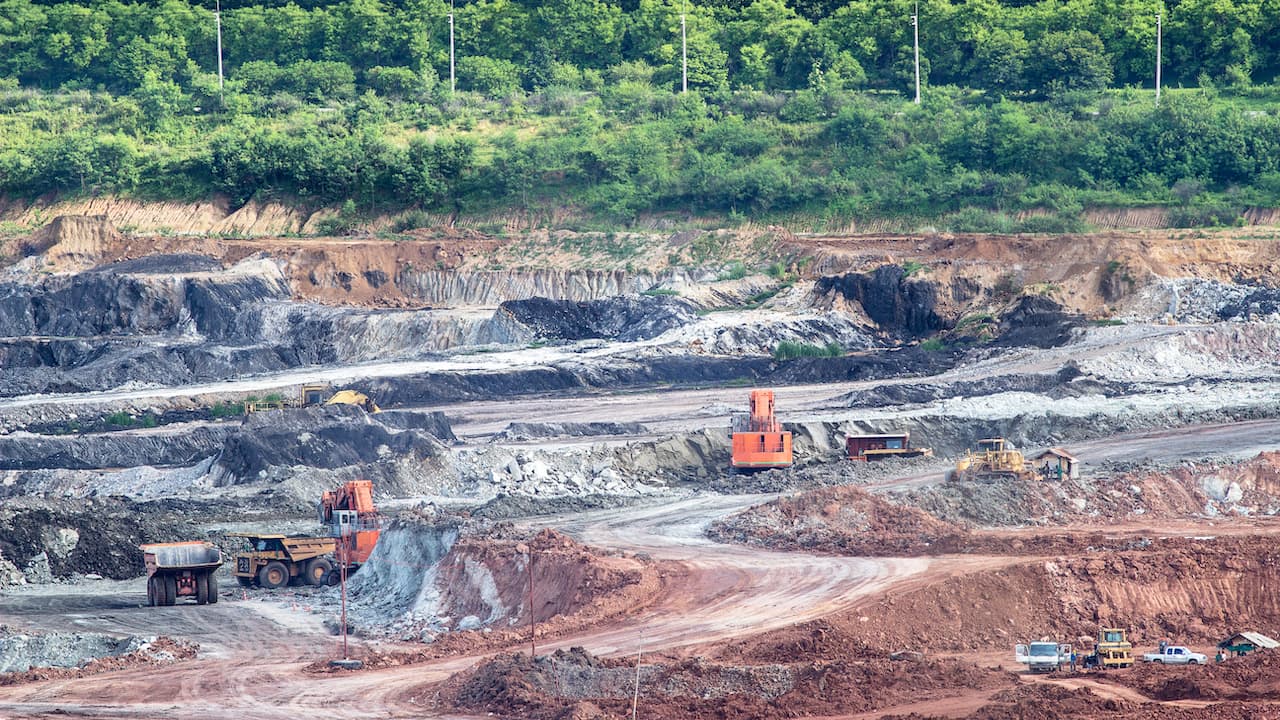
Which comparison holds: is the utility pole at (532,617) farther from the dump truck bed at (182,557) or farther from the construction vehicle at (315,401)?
the construction vehicle at (315,401)

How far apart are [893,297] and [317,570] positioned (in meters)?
35.2

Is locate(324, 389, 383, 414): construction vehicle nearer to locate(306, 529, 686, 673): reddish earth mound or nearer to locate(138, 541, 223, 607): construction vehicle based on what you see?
locate(138, 541, 223, 607): construction vehicle

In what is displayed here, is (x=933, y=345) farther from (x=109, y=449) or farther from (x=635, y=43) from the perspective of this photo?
(x=635, y=43)

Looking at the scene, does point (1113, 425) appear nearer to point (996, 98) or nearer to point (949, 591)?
point (949, 591)

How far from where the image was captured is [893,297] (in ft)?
222

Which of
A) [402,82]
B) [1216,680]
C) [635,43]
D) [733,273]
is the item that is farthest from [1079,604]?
[635,43]

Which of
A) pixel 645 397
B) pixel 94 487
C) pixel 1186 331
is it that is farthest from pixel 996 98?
pixel 94 487

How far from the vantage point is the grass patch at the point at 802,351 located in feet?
210

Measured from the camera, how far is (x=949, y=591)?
29.2 metres

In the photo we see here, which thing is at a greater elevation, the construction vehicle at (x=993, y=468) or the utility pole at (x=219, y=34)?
the utility pole at (x=219, y=34)

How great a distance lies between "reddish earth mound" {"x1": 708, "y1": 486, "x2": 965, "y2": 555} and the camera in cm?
3503

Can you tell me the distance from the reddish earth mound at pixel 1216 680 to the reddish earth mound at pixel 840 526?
994cm

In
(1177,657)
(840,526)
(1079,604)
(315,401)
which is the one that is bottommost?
(840,526)

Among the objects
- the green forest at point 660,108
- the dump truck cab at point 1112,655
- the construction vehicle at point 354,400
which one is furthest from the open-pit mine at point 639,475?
the green forest at point 660,108
